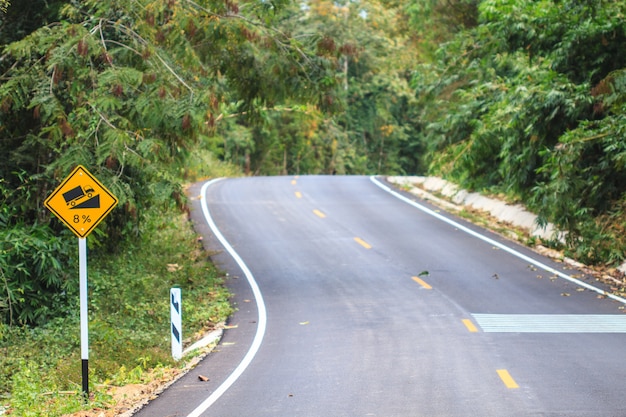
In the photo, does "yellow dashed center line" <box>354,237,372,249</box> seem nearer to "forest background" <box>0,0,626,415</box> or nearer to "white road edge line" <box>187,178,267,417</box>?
"white road edge line" <box>187,178,267,417</box>

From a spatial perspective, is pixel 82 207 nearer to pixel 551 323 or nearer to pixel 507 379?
pixel 507 379

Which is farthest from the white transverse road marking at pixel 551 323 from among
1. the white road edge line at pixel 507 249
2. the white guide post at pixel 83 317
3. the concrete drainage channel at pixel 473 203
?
the white guide post at pixel 83 317

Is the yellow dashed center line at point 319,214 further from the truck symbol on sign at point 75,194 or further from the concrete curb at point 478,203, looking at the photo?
the truck symbol on sign at point 75,194

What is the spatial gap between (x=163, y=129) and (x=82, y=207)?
15.1 feet

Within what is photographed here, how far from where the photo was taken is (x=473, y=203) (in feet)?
89.7

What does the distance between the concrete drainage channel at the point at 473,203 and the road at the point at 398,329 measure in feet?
3.30

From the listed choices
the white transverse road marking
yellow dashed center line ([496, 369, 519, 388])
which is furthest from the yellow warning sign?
the white transverse road marking

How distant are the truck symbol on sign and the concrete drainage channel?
11.9m

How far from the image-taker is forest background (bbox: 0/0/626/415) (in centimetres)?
1354

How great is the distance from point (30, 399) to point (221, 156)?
148 ft

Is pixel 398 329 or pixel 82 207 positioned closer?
pixel 82 207

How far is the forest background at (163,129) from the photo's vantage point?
1354 cm

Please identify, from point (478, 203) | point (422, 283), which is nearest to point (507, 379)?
point (422, 283)

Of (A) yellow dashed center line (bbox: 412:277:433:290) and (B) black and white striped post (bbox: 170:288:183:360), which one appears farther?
(A) yellow dashed center line (bbox: 412:277:433:290)
